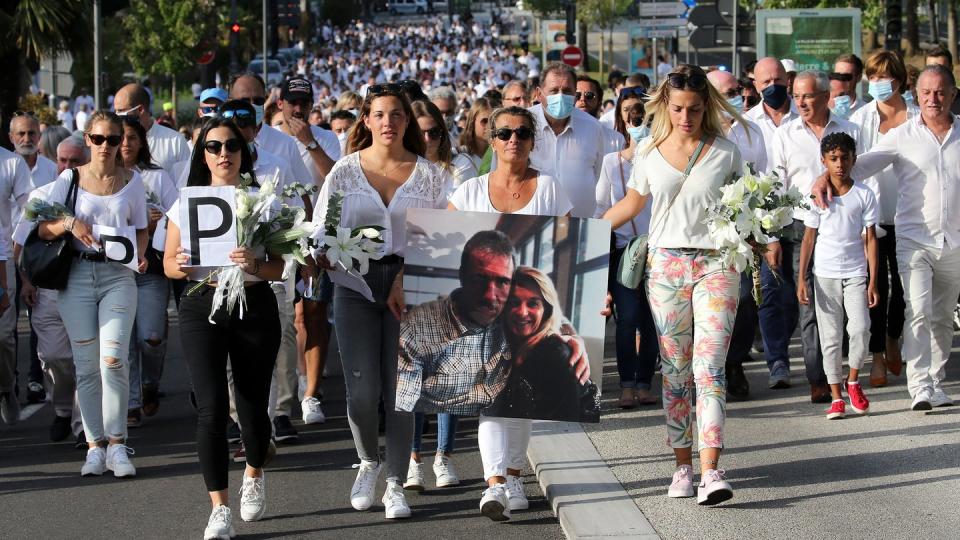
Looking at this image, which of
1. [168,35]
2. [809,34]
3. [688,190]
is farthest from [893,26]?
[168,35]

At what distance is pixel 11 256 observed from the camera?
30.8ft

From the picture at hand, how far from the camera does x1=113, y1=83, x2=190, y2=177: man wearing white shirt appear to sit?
34.7 ft

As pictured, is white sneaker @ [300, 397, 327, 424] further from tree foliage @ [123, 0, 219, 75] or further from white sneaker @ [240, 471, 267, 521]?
tree foliage @ [123, 0, 219, 75]

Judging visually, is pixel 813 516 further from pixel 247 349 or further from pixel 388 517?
pixel 247 349

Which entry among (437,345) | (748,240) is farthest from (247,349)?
(748,240)

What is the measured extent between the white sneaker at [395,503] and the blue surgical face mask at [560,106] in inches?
131

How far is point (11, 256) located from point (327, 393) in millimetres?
2603

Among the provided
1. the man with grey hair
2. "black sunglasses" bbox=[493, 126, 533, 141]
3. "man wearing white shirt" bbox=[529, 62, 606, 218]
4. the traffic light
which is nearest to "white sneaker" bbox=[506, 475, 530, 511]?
"black sunglasses" bbox=[493, 126, 533, 141]

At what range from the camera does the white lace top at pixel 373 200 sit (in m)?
7.16

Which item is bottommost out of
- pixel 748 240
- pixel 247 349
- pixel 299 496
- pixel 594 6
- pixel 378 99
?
pixel 299 496

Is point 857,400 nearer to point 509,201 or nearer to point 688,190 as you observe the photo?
point 688,190

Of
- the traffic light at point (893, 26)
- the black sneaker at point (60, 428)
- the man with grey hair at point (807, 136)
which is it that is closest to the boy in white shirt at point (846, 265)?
the man with grey hair at point (807, 136)

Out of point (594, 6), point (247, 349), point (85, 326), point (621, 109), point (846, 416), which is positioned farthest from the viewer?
point (594, 6)

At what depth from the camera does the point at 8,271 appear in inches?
370
